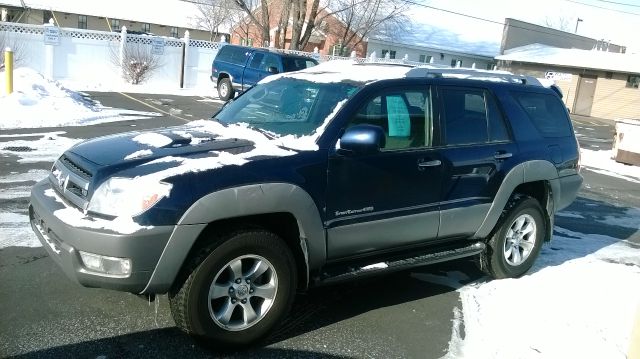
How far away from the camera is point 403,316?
4.46m

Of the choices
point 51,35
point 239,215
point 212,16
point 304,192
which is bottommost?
point 239,215

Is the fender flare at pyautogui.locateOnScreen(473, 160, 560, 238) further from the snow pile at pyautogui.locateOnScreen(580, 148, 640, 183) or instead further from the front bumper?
the snow pile at pyautogui.locateOnScreen(580, 148, 640, 183)

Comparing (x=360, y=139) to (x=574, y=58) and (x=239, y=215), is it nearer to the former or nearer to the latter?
(x=239, y=215)

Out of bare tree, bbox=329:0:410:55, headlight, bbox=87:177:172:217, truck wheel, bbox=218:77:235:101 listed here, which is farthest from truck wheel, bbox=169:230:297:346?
bare tree, bbox=329:0:410:55

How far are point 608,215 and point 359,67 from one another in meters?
5.68

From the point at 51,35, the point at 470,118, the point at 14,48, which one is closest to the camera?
the point at 470,118

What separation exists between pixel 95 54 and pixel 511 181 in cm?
2006

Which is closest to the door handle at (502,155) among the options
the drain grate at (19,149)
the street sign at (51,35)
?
the drain grate at (19,149)

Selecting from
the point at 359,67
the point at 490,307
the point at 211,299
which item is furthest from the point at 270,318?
the point at 359,67

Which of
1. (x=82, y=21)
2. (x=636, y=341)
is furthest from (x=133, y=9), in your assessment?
(x=636, y=341)

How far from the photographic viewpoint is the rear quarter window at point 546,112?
17.8 ft

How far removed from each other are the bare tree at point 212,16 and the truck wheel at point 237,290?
38.9 meters

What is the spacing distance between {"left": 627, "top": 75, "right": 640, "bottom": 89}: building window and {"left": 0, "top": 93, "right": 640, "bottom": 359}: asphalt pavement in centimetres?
3454

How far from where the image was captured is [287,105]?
458cm
